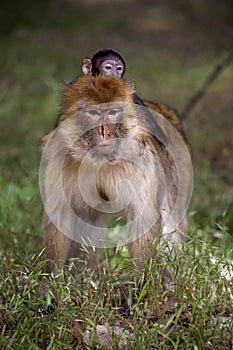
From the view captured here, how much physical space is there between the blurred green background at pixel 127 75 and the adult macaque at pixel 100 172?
0.41 meters

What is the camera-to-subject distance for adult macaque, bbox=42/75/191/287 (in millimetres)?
3737

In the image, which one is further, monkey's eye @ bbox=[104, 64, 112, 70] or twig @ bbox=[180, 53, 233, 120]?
twig @ bbox=[180, 53, 233, 120]

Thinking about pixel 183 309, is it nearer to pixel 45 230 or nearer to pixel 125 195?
pixel 125 195

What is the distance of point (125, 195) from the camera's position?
4.00m

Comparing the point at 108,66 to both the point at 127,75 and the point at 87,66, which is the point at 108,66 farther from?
the point at 127,75

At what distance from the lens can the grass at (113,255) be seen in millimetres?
3352

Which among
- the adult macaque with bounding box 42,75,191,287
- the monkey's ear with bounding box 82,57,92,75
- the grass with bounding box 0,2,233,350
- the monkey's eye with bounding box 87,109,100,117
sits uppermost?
the monkey's ear with bounding box 82,57,92,75

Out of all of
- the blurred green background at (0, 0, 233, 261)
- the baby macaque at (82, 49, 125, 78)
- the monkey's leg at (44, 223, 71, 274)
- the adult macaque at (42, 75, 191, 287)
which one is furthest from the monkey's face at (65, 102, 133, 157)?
the baby macaque at (82, 49, 125, 78)

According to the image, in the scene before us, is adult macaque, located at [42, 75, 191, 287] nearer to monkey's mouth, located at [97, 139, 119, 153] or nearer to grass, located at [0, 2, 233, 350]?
monkey's mouth, located at [97, 139, 119, 153]

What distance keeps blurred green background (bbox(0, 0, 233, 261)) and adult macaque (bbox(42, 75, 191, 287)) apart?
41 centimetres

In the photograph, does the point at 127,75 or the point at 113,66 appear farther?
the point at 127,75

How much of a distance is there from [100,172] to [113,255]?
3.08ft

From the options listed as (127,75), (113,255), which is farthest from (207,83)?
(127,75)

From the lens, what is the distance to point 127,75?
1362cm
